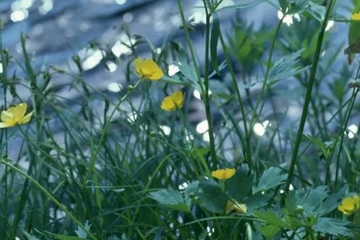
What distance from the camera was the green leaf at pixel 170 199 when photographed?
152cm

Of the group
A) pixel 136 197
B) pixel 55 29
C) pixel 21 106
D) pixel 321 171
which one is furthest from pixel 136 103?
pixel 21 106

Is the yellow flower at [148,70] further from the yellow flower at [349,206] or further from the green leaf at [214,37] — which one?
the yellow flower at [349,206]

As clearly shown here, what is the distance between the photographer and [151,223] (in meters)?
1.93

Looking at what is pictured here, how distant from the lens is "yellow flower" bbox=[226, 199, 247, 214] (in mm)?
1500

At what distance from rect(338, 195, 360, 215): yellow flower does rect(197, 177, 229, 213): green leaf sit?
0.16 m

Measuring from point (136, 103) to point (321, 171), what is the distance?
1.99m

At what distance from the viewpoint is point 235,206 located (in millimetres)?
1506

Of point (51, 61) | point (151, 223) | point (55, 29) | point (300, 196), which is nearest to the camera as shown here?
point (300, 196)

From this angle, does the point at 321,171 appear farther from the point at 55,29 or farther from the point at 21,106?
the point at 55,29

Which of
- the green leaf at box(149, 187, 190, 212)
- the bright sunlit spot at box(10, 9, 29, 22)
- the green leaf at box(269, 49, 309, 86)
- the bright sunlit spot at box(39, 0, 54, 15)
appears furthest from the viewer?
the bright sunlit spot at box(39, 0, 54, 15)

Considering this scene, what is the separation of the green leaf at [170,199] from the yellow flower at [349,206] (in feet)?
0.74

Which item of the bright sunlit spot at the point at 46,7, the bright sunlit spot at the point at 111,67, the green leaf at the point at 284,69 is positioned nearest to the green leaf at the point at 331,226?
the green leaf at the point at 284,69

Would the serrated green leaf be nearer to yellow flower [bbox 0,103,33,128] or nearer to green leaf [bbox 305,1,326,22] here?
green leaf [bbox 305,1,326,22]

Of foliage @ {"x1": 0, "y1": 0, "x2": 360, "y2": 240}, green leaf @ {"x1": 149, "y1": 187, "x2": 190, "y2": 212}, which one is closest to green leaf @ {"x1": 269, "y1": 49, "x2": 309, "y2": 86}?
foliage @ {"x1": 0, "y1": 0, "x2": 360, "y2": 240}
